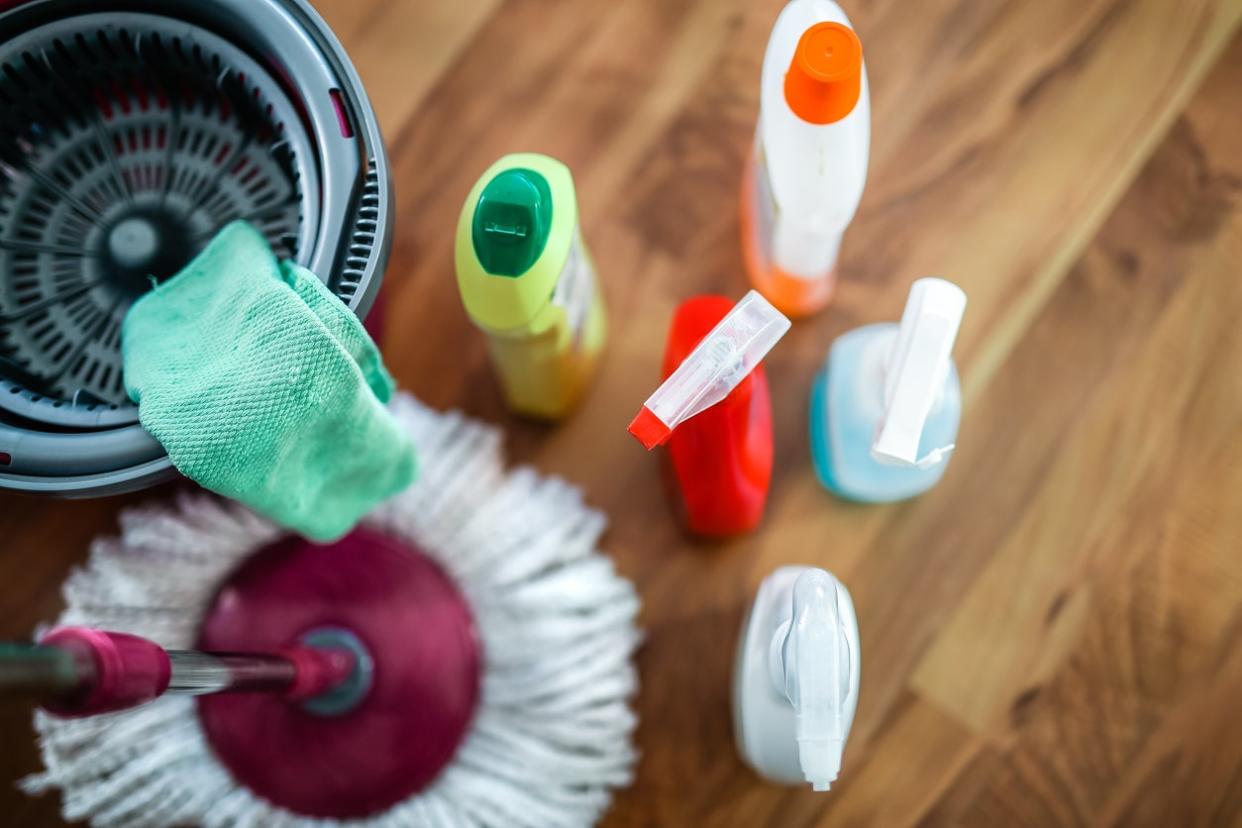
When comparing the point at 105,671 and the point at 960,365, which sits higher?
the point at 960,365

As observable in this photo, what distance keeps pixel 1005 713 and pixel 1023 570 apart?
0.36 ft

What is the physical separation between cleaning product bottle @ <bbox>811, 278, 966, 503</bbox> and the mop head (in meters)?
0.19

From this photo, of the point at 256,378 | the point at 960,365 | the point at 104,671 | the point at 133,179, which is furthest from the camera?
the point at 960,365

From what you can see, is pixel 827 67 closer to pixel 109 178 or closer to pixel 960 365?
pixel 960 365

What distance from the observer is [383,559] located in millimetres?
756

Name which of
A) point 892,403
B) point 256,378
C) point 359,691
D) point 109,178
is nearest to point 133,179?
point 109,178

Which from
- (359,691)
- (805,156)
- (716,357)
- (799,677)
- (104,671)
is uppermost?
(805,156)

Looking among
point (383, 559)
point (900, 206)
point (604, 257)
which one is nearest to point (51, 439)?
point (383, 559)

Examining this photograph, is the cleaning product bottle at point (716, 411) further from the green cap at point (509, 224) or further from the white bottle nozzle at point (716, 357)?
the green cap at point (509, 224)

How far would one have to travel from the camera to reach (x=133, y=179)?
69cm

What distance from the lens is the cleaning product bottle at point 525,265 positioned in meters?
0.57

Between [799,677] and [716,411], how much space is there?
0.52ft

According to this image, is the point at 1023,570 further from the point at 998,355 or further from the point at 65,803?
the point at 65,803

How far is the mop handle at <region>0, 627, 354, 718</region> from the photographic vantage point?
1.25 feet
